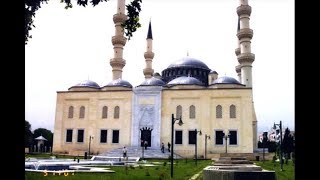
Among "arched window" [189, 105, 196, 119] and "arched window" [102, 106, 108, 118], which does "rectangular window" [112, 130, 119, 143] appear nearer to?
"arched window" [102, 106, 108, 118]

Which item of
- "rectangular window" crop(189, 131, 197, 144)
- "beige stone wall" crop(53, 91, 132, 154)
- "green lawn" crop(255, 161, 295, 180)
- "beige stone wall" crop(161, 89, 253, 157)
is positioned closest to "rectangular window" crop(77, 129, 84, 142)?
"beige stone wall" crop(53, 91, 132, 154)

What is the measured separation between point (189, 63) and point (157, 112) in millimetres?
10629

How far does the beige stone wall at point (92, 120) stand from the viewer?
3425 centimetres

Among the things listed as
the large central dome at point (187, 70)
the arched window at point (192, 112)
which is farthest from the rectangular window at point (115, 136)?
the large central dome at point (187, 70)

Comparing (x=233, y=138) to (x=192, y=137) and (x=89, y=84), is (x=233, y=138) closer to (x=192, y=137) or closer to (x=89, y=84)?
(x=192, y=137)

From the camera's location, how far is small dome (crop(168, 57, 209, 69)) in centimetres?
4197

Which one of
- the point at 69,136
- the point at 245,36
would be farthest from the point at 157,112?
the point at 245,36

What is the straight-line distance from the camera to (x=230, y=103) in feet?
106

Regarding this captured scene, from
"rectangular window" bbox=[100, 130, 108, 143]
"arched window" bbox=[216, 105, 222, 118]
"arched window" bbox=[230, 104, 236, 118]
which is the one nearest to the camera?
"arched window" bbox=[230, 104, 236, 118]

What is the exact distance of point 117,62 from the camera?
3606cm
